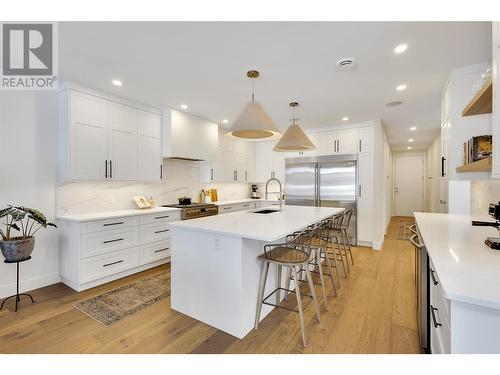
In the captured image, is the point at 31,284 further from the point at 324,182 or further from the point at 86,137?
the point at 324,182

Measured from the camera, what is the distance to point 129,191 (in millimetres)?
3820

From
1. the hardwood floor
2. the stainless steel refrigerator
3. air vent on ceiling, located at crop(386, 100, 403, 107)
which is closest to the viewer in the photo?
the hardwood floor

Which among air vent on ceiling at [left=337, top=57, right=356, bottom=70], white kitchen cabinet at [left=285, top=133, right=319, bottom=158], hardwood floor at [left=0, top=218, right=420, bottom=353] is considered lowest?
hardwood floor at [left=0, top=218, right=420, bottom=353]

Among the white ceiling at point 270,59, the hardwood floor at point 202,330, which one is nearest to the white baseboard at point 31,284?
the hardwood floor at point 202,330

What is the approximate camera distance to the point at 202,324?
2.12 meters

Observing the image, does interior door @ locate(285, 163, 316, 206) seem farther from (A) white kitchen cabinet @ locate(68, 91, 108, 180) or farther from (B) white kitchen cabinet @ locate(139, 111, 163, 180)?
(A) white kitchen cabinet @ locate(68, 91, 108, 180)

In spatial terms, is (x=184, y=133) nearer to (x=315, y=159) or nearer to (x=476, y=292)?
(x=315, y=159)

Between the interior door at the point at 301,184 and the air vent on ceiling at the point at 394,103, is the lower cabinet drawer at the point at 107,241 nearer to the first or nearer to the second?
the interior door at the point at 301,184

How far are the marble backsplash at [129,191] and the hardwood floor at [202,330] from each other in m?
1.13

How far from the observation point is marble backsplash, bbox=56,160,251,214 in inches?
125

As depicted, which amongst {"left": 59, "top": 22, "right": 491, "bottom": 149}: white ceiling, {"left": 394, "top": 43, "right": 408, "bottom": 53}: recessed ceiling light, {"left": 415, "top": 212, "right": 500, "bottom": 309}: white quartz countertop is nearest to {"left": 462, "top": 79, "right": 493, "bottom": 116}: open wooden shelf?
{"left": 59, "top": 22, "right": 491, "bottom": 149}: white ceiling

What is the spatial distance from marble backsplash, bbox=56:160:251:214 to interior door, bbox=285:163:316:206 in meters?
1.48

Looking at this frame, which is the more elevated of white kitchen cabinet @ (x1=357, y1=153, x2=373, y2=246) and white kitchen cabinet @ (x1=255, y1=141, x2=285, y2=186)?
white kitchen cabinet @ (x1=255, y1=141, x2=285, y2=186)
